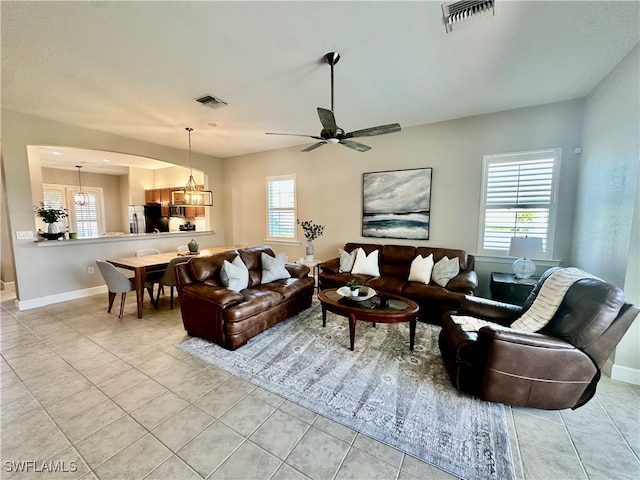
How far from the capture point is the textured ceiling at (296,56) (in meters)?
1.90

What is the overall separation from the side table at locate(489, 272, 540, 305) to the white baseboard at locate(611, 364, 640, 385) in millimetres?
945

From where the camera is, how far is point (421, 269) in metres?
3.80

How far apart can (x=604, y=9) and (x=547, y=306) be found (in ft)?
7.28

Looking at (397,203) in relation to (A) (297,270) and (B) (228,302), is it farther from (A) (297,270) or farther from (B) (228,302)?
(B) (228,302)

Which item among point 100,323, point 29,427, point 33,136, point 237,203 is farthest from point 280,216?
point 29,427

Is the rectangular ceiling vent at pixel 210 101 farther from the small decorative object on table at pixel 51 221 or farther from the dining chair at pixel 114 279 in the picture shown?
the small decorative object on table at pixel 51 221

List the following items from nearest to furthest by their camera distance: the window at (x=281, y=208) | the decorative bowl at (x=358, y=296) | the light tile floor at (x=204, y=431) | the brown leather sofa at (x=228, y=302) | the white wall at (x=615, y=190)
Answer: the light tile floor at (x=204, y=431), the white wall at (x=615, y=190), the brown leather sofa at (x=228, y=302), the decorative bowl at (x=358, y=296), the window at (x=281, y=208)

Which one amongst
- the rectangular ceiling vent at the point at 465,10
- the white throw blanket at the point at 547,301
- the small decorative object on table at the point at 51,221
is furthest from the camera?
the small decorative object on table at the point at 51,221

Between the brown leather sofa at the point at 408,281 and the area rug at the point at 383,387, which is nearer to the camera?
the area rug at the point at 383,387

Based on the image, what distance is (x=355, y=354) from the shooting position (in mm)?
2709

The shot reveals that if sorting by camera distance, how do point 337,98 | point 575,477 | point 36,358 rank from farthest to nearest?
point 337,98, point 36,358, point 575,477

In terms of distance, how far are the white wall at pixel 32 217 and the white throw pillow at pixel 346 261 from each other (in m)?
4.24

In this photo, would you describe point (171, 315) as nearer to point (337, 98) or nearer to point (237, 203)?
point (237, 203)

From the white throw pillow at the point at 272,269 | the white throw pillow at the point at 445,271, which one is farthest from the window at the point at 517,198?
the white throw pillow at the point at 272,269
